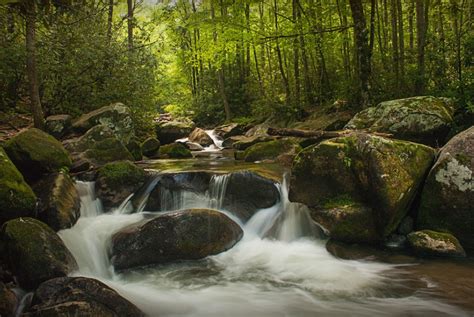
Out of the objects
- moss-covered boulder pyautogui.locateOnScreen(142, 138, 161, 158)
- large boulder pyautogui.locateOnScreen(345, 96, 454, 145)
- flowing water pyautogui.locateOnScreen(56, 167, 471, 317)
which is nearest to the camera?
flowing water pyautogui.locateOnScreen(56, 167, 471, 317)

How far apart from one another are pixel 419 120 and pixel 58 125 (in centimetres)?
919

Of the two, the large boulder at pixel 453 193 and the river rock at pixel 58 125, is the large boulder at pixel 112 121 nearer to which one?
the river rock at pixel 58 125

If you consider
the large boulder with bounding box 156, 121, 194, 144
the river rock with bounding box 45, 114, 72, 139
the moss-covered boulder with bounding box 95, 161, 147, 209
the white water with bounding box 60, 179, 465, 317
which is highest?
the river rock with bounding box 45, 114, 72, 139

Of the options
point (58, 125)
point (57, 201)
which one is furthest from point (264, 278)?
point (58, 125)

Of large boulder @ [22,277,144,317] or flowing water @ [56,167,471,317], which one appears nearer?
large boulder @ [22,277,144,317]

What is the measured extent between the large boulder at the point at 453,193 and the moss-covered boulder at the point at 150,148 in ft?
30.2

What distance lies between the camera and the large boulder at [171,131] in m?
18.1

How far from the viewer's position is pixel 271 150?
10.9m

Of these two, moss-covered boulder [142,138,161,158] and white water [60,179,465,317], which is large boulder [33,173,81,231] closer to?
white water [60,179,465,317]

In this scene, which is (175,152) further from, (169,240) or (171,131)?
(169,240)

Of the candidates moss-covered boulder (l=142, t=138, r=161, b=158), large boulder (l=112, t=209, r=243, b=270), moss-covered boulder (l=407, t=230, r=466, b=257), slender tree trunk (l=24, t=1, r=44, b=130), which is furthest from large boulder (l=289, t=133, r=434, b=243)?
moss-covered boulder (l=142, t=138, r=161, b=158)

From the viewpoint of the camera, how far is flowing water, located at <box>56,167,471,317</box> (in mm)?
5000

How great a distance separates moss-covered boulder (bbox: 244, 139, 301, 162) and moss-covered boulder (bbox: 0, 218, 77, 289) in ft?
20.5

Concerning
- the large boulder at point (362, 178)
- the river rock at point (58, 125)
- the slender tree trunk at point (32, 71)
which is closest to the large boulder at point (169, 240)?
the large boulder at point (362, 178)
